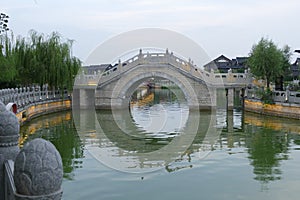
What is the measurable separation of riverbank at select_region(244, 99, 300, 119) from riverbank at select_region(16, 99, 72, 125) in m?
9.47

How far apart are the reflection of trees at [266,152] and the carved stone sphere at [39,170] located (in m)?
4.82

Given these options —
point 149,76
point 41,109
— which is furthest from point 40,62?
point 149,76

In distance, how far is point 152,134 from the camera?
12133mm

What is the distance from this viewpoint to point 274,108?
1675 centimetres

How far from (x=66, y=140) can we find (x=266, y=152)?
5.50 m

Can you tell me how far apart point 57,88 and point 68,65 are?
54.4 inches

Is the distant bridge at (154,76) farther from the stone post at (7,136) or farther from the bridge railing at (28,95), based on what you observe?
the stone post at (7,136)

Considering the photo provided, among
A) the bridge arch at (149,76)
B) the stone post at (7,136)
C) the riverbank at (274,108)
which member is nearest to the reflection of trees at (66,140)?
the stone post at (7,136)

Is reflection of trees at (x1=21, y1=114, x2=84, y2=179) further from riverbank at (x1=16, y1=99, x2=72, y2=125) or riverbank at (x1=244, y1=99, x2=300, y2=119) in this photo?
riverbank at (x1=244, y1=99, x2=300, y2=119)

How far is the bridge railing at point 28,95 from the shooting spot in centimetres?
1226

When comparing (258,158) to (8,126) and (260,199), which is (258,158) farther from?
(8,126)

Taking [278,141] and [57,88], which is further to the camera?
[57,88]

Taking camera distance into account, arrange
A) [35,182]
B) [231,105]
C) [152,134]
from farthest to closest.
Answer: [231,105], [152,134], [35,182]

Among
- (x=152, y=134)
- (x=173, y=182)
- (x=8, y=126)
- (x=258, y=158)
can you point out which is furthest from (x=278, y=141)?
(x=8, y=126)
